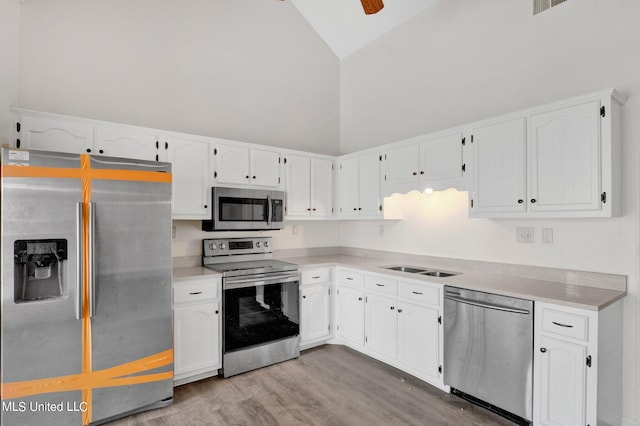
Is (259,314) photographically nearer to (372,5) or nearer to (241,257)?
(241,257)

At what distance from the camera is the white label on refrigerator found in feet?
7.03

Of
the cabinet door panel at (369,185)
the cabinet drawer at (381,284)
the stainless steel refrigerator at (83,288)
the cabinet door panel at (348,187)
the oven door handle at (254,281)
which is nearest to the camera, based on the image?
the stainless steel refrigerator at (83,288)

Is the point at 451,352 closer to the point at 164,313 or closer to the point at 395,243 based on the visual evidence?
the point at 395,243

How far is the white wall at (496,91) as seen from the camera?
7.86ft

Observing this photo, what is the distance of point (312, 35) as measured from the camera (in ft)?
15.3

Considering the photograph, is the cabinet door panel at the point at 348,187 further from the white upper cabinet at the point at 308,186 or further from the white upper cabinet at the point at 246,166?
the white upper cabinet at the point at 246,166

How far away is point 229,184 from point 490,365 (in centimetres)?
276

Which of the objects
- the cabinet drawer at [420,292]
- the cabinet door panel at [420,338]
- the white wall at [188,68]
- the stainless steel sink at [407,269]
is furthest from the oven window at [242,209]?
the cabinet door panel at [420,338]

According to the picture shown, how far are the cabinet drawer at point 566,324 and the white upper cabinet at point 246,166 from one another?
2.72m

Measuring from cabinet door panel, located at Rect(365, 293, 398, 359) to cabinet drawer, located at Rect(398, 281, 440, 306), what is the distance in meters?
0.16

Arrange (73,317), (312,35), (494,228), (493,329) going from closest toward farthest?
1. (73,317)
2. (493,329)
3. (494,228)
4. (312,35)

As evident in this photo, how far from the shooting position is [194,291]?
2.99 metres

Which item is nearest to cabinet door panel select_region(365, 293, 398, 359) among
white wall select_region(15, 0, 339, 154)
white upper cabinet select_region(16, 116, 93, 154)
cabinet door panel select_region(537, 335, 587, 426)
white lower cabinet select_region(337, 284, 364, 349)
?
white lower cabinet select_region(337, 284, 364, 349)

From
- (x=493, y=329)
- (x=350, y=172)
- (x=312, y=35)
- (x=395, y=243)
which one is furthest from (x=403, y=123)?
(x=493, y=329)
